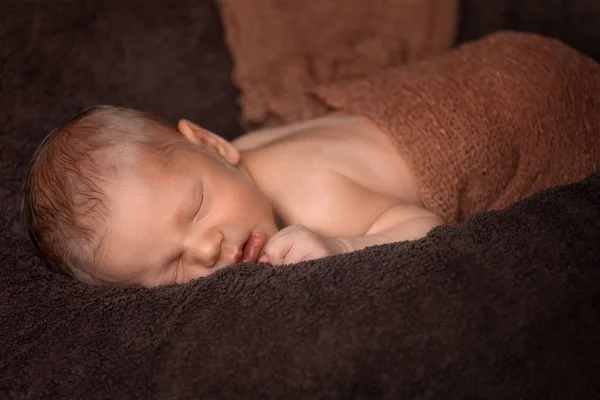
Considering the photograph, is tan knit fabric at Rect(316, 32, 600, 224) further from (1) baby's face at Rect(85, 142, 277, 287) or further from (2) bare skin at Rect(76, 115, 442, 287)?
(1) baby's face at Rect(85, 142, 277, 287)

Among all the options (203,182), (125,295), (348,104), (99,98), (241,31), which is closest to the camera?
(125,295)

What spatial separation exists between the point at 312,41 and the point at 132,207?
0.87m

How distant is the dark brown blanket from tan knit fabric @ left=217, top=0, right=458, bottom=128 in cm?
79

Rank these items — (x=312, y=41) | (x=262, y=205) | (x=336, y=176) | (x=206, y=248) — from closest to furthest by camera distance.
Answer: (x=206, y=248) → (x=262, y=205) → (x=336, y=176) → (x=312, y=41)

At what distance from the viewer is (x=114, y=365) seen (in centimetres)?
96

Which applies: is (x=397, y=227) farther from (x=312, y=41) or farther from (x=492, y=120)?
(x=312, y=41)

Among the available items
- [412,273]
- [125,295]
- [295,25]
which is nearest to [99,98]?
[295,25]

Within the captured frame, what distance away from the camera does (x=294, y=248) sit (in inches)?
45.4

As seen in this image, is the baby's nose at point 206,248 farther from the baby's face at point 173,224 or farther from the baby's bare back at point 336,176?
the baby's bare back at point 336,176

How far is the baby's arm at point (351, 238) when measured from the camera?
1.15m

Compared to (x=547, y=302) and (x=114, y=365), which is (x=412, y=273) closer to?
(x=547, y=302)

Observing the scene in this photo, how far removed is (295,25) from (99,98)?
1.73 ft

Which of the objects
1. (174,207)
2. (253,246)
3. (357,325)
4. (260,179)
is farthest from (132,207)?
(357,325)

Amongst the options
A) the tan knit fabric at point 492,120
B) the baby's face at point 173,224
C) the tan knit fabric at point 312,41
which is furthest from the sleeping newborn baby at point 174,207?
the tan knit fabric at point 312,41
